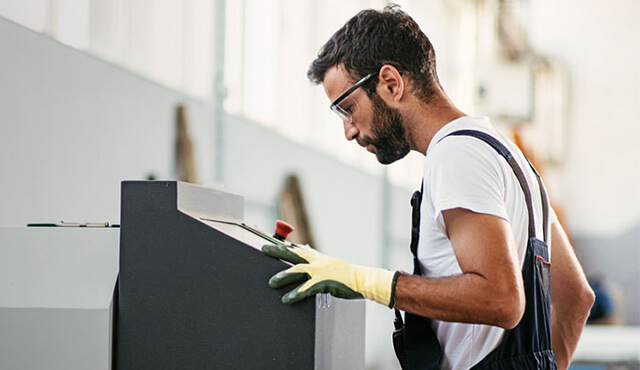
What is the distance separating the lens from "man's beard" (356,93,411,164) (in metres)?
1.46

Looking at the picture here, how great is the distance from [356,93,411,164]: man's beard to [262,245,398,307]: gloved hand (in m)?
0.28

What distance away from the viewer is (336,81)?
4.90 ft

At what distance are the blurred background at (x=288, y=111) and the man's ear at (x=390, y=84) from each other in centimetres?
39

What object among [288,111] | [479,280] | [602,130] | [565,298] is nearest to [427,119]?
[479,280]

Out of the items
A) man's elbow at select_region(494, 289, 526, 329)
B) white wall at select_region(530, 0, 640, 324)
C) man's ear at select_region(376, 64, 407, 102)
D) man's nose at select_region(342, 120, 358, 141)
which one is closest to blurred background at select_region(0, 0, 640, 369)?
white wall at select_region(530, 0, 640, 324)

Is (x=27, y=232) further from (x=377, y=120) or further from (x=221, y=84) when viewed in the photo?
(x=221, y=84)

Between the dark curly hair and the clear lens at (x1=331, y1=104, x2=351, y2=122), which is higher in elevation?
the dark curly hair

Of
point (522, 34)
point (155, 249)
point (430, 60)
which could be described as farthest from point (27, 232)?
point (522, 34)

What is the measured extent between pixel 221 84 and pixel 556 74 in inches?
275

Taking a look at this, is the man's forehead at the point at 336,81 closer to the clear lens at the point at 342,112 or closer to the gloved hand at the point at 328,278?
the clear lens at the point at 342,112

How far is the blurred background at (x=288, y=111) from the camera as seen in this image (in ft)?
8.25

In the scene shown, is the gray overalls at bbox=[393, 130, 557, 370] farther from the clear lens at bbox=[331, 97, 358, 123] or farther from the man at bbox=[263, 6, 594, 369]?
Result: the clear lens at bbox=[331, 97, 358, 123]

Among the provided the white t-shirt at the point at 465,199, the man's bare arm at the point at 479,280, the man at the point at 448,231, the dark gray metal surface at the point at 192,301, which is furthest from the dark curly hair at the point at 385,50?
the dark gray metal surface at the point at 192,301

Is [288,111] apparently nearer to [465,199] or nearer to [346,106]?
[346,106]
